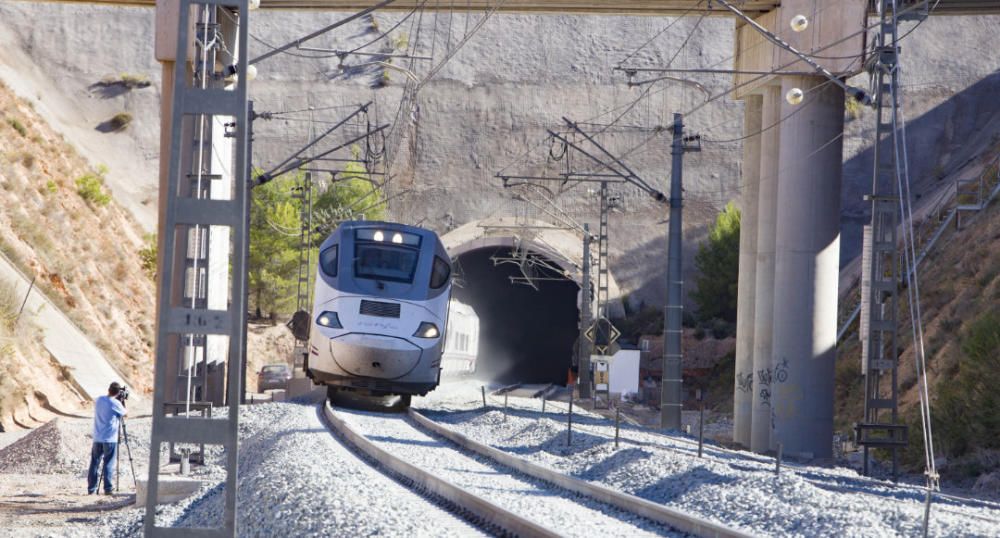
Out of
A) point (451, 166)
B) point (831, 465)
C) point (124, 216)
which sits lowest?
point (831, 465)

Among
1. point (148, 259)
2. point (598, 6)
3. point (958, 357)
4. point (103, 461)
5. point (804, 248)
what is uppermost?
point (598, 6)

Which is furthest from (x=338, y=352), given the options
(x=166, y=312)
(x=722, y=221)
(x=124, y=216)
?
(x=722, y=221)

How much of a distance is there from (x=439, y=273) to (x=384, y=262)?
4.43 feet

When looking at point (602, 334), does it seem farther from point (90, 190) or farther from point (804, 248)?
point (804, 248)

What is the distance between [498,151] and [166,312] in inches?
2910

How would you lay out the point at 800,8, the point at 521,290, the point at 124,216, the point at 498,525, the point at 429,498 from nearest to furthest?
the point at 498,525 < the point at 429,498 < the point at 800,8 < the point at 124,216 < the point at 521,290

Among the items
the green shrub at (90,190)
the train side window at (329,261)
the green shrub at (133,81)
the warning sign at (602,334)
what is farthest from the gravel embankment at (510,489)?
the green shrub at (133,81)

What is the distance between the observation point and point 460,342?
38094 mm

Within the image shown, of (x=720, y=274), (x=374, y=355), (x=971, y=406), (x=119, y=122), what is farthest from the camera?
(x=119, y=122)

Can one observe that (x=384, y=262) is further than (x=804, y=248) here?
No

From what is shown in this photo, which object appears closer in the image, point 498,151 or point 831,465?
point 831,465

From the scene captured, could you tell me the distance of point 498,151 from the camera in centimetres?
8244


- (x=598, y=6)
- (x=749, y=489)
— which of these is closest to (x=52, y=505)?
(x=749, y=489)

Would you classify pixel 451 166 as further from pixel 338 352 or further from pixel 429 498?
pixel 429 498
